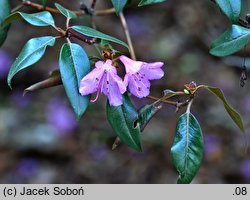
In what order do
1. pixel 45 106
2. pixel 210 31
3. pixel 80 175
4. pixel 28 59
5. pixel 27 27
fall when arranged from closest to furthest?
pixel 28 59 < pixel 210 31 < pixel 80 175 < pixel 45 106 < pixel 27 27

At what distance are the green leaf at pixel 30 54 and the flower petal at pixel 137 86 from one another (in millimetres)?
188

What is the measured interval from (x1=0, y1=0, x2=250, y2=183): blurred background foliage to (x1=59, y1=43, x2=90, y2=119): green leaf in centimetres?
152

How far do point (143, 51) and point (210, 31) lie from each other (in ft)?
2.04

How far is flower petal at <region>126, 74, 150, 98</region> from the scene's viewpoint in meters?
1.00

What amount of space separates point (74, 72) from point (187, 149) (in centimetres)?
28

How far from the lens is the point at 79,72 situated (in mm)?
926

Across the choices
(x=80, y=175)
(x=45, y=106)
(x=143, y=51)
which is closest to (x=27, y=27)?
(x=45, y=106)

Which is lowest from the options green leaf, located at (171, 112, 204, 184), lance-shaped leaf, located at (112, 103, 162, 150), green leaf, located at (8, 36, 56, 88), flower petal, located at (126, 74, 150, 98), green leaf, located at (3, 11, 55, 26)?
green leaf, located at (171, 112, 204, 184)

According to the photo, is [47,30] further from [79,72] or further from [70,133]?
[79,72]

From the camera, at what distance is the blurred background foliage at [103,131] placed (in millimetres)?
2578

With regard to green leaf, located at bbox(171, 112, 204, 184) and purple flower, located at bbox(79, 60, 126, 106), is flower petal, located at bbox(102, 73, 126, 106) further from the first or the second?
green leaf, located at bbox(171, 112, 204, 184)

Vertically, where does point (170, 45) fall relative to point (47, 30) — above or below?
below

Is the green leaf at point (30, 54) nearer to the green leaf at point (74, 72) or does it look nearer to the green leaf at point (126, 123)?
the green leaf at point (74, 72)

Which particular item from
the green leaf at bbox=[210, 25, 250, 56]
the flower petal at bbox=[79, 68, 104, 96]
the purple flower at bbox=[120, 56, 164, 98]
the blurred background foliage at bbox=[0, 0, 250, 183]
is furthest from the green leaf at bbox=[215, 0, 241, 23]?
the blurred background foliage at bbox=[0, 0, 250, 183]
